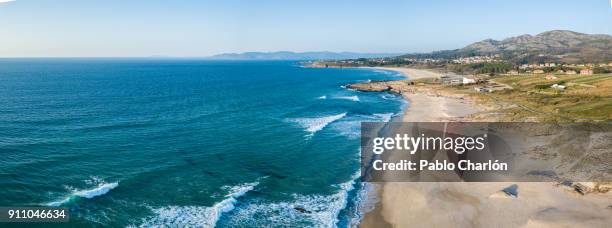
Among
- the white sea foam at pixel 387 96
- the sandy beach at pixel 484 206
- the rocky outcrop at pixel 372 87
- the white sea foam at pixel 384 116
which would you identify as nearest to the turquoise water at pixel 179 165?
the white sea foam at pixel 384 116

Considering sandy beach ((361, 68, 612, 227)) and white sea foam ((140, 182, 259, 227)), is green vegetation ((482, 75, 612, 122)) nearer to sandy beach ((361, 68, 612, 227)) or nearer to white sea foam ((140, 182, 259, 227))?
sandy beach ((361, 68, 612, 227))

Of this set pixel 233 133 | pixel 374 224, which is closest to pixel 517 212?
pixel 374 224

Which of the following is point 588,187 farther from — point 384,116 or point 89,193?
point 384,116

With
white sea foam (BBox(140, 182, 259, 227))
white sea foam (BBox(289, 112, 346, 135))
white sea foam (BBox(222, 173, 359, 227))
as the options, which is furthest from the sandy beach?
white sea foam (BBox(289, 112, 346, 135))

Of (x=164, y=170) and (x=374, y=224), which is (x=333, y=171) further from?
(x=164, y=170)

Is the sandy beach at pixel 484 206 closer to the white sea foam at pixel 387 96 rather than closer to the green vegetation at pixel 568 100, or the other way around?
the green vegetation at pixel 568 100

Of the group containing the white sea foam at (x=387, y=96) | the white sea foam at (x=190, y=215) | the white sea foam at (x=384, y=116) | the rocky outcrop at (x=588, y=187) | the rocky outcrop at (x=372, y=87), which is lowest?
the white sea foam at (x=190, y=215)

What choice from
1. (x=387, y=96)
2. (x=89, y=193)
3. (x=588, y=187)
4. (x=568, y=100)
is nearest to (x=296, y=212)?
(x=89, y=193)
